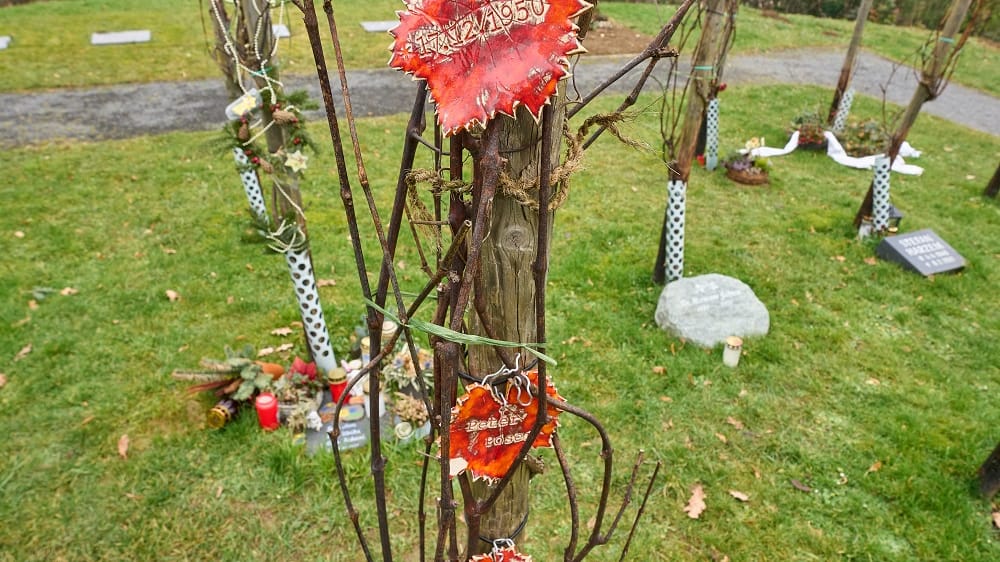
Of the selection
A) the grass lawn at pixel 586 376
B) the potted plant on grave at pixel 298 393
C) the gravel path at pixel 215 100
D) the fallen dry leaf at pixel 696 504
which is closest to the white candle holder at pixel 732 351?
the grass lawn at pixel 586 376

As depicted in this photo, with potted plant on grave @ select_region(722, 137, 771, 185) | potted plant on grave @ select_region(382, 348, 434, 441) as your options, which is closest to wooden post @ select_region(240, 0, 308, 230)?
potted plant on grave @ select_region(382, 348, 434, 441)

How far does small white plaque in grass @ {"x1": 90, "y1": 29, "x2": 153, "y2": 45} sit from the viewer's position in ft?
31.1

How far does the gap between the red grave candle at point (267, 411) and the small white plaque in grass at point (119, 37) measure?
30.5ft

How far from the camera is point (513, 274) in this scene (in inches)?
43.2

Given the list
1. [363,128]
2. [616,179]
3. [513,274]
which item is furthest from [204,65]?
[513,274]

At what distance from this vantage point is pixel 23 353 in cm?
353

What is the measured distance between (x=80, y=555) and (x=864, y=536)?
349 centimetres

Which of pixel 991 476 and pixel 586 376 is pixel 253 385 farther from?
pixel 991 476

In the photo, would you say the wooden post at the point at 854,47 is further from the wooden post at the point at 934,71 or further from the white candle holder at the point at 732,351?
the white candle holder at the point at 732,351

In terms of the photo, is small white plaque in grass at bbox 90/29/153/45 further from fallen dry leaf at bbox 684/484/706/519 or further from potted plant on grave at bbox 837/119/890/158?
fallen dry leaf at bbox 684/484/706/519

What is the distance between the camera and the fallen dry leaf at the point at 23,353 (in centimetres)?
349

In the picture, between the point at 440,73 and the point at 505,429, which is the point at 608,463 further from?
the point at 440,73

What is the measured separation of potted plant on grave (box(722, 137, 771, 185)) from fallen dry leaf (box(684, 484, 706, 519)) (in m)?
3.99

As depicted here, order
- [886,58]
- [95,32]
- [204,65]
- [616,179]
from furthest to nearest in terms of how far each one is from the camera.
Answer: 1. [886,58]
2. [95,32]
3. [204,65]
4. [616,179]
